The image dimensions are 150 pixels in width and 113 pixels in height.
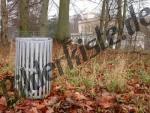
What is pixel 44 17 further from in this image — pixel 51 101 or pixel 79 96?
pixel 51 101

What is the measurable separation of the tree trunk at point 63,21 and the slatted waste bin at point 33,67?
31.1 ft

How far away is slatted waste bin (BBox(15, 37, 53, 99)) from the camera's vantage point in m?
4.82

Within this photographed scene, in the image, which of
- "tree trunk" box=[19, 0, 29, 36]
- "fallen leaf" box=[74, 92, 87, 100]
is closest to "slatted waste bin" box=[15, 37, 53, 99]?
"fallen leaf" box=[74, 92, 87, 100]

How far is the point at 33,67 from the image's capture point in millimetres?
4875

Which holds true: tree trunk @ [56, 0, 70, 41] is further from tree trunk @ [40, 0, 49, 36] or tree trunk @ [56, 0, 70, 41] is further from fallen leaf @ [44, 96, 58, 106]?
fallen leaf @ [44, 96, 58, 106]

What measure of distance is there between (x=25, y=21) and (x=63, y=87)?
932 cm

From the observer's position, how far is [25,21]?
559 inches

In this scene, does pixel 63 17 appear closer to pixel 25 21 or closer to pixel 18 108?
pixel 25 21

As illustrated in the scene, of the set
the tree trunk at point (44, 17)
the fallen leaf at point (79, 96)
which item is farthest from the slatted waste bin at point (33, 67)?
the tree trunk at point (44, 17)

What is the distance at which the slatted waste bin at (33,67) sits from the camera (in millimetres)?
4824

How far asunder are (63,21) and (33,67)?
10106 mm

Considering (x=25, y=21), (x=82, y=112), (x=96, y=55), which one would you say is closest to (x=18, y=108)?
(x=82, y=112)

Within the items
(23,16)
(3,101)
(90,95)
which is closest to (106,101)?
(90,95)

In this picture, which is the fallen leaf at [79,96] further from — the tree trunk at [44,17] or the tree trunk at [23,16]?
the tree trunk at [23,16]
